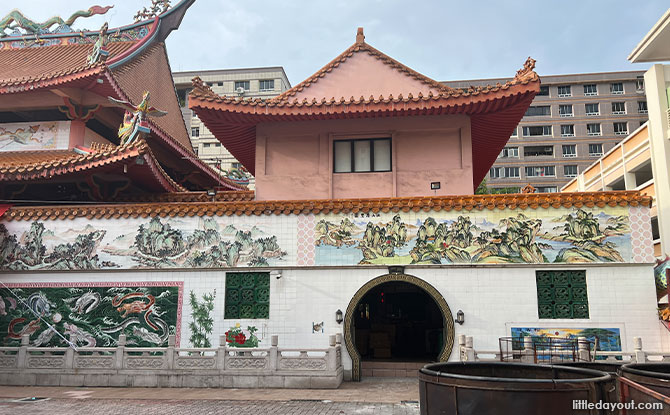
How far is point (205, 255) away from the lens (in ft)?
40.4

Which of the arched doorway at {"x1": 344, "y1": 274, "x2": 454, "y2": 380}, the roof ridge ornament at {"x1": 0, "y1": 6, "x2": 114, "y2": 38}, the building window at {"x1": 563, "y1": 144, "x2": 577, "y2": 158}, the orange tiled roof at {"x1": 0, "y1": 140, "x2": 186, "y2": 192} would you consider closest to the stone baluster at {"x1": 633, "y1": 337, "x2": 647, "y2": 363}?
the arched doorway at {"x1": 344, "y1": 274, "x2": 454, "y2": 380}

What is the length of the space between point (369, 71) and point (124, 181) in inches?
296

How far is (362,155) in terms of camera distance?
13961 mm

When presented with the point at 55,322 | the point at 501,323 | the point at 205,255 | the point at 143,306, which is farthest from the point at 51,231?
the point at 501,323

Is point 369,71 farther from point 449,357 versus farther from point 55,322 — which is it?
point 55,322

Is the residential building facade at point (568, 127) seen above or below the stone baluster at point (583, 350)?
above

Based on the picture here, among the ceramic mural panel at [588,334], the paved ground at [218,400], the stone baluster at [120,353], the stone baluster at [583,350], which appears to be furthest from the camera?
the stone baluster at [120,353]

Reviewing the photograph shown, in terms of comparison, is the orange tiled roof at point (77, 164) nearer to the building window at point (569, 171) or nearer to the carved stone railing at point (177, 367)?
the carved stone railing at point (177, 367)

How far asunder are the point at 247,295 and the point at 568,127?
45140 millimetres

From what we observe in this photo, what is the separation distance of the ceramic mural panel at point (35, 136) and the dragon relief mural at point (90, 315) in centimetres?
486

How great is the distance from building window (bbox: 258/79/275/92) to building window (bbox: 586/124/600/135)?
3042 centimetres

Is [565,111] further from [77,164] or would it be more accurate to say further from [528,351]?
[77,164]

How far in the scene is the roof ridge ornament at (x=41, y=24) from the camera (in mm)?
19391

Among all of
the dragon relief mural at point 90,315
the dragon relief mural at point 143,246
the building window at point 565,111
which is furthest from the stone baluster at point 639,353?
the building window at point 565,111
